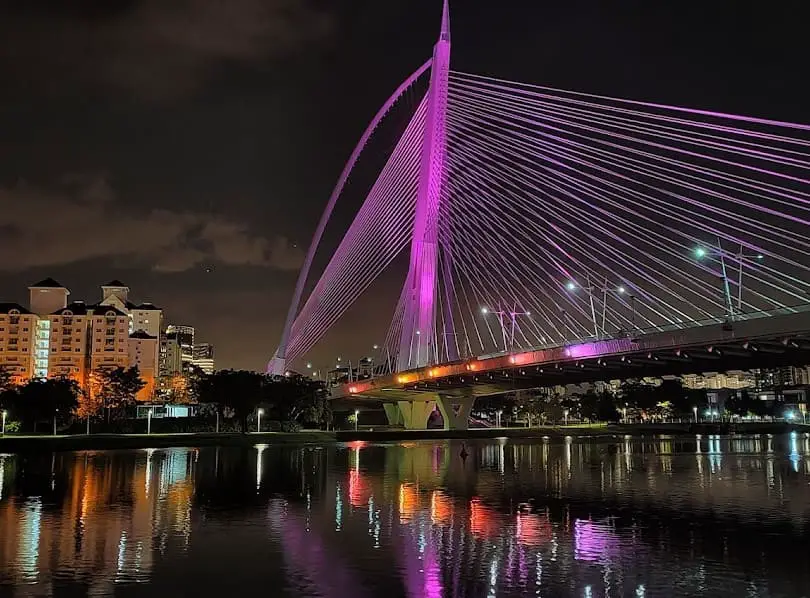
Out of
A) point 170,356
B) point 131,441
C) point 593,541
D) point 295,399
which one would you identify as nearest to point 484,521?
point 593,541

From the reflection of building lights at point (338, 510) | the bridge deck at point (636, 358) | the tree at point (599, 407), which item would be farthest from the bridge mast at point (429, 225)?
the tree at point (599, 407)

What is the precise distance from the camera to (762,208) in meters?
23.5

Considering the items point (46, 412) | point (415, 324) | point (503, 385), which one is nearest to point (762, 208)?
point (415, 324)

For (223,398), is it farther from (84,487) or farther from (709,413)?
(709,413)

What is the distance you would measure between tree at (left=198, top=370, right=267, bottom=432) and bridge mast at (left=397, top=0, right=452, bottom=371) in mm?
17647

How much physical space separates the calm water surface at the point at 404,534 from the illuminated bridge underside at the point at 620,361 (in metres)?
4.95

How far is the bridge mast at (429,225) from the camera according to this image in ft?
142

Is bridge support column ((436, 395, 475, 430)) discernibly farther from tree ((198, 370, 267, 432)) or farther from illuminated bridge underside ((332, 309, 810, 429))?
tree ((198, 370, 267, 432))

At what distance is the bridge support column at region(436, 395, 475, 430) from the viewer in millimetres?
76062

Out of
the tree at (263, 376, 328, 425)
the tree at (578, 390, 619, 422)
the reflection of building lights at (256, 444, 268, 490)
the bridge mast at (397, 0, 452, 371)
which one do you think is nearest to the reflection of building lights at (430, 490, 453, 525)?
the reflection of building lights at (256, 444, 268, 490)

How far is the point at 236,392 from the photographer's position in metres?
68.9

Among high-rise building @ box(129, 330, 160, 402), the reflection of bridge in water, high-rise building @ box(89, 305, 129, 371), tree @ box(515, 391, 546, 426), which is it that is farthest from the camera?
high-rise building @ box(129, 330, 160, 402)

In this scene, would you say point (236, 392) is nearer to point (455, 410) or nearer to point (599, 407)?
point (455, 410)

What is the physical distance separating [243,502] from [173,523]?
4187 mm
